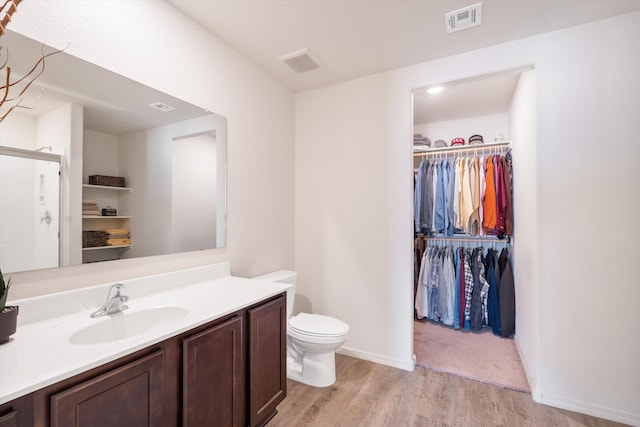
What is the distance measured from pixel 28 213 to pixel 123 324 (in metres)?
0.60

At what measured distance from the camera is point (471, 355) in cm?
261

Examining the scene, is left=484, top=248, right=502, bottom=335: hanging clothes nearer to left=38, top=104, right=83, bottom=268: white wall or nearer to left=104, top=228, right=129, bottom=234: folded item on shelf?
left=104, top=228, right=129, bottom=234: folded item on shelf

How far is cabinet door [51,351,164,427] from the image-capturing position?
32.7 inches

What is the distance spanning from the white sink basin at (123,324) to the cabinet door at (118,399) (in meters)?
0.32

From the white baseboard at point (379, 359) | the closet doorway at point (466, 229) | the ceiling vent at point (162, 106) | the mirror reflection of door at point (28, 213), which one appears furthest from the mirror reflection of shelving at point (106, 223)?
the closet doorway at point (466, 229)

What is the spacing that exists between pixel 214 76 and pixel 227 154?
527 millimetres

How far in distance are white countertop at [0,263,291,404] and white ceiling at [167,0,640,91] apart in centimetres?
160

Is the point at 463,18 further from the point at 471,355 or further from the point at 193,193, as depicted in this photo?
the point at 471,355

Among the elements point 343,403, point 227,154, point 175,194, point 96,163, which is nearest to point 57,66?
point 96,163

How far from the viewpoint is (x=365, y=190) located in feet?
8.48

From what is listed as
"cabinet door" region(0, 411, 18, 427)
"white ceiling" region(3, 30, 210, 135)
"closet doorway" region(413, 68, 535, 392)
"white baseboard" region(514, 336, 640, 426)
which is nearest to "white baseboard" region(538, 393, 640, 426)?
"white baseboard" region(514, 336, 640, 426)

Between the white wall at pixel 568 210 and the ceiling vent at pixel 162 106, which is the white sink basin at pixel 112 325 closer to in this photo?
the ceiling vent at pixel 162 106

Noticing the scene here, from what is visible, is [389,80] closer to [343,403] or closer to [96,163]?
[96,163]

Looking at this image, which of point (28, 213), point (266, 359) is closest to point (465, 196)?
point (266, 359)
